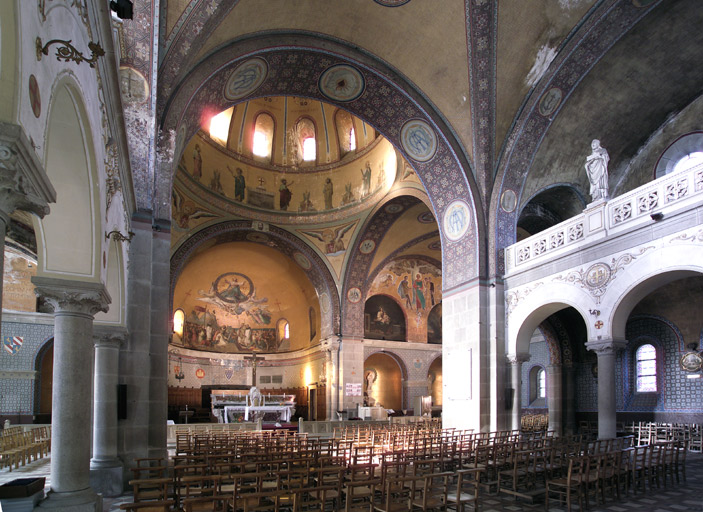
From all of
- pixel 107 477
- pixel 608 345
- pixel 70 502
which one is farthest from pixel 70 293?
pixel 608 345

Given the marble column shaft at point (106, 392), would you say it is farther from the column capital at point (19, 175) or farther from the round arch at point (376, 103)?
the column capital at point (19, 175)

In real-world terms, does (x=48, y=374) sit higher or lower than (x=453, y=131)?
lower

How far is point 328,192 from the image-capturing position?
2708 cm

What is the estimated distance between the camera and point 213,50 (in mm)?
14242

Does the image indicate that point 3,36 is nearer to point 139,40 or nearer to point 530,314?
point 139,40

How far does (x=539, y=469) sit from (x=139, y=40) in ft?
37.4

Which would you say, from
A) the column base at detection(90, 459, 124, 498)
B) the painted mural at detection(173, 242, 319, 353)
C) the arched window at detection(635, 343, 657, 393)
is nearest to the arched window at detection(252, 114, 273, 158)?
the painted mural at detection(173, 242, 319, 353)

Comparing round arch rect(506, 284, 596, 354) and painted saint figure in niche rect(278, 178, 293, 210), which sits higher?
A: painted saint figure in niche rect(278, 178, 293, 210)

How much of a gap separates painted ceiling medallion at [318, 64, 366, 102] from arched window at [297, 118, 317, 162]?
28.7 feet

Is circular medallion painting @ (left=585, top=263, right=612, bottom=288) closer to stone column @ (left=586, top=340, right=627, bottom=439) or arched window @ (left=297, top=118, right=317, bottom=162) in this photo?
stone column @ (left=586, top=340, right=627, bottom=439)

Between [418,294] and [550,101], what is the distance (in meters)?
15.8

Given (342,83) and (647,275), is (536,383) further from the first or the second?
(342,83)

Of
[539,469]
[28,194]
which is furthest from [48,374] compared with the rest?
[28,194]

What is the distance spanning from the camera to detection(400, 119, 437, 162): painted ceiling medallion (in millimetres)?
18328
